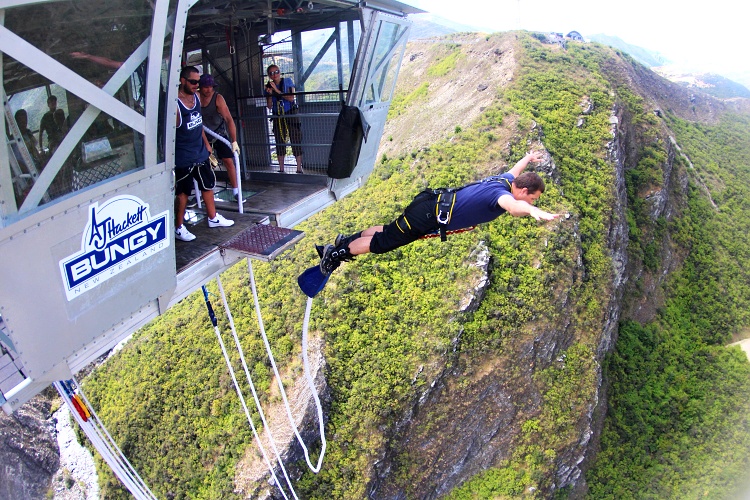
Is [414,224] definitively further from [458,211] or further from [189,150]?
[189,150]

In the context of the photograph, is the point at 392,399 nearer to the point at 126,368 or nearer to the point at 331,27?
the point at 126,368

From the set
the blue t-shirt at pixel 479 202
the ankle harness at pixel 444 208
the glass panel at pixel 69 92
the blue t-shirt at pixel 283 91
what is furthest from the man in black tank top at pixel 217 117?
the blue t-shirt at pixel 479 202

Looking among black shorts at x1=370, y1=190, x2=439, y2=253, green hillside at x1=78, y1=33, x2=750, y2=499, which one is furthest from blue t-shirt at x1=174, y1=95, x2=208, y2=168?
green hillside at x1=78, y1=33, x2=750, y2=499

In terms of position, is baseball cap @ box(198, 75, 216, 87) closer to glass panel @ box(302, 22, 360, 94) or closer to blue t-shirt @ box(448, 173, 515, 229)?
glass panel @ box(302, 22, 360, 94)

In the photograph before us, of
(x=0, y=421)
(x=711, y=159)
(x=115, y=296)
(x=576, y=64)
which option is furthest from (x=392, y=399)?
(x=711, y=159)

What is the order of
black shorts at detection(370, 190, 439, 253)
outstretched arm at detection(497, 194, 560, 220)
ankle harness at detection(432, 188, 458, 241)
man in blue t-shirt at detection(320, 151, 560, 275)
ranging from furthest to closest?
black shorts at detection(370, 190, 439, 253) → ankle harness at detection(432, 188, 458, 241) → man in blue t-shirt at detection(320, 151, 560, 275) → outstretched arm at detection(497, 194, 560, 220)

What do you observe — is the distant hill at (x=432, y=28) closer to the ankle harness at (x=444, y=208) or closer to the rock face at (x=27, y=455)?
the rock face at (x=27, y=455)

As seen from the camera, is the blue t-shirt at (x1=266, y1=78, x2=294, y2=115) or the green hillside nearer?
the blue t-shirt at (x1=266, y1=78, x2=294, y2=115)
